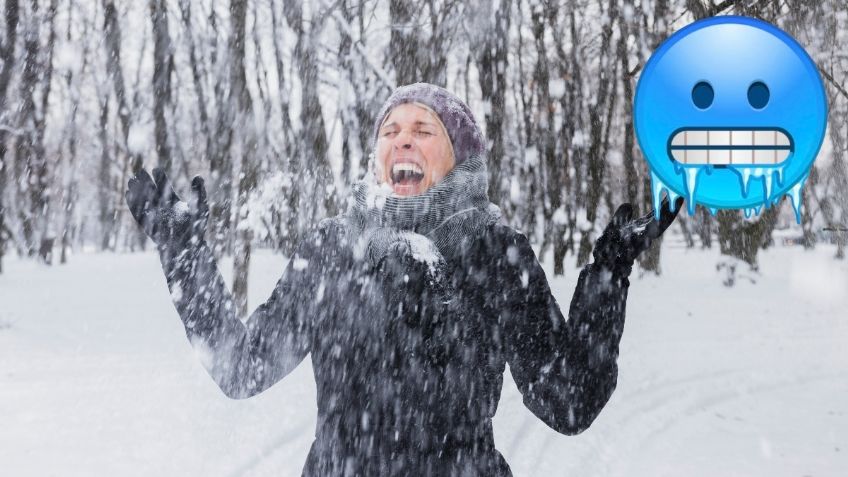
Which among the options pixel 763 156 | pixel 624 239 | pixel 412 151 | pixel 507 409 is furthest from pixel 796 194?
pixel 507 409

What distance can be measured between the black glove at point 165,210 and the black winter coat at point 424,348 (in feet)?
A: 0.13

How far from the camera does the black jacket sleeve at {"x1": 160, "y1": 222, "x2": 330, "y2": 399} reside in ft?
4.98

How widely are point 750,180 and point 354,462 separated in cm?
101

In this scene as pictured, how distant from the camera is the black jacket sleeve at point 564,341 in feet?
4.83

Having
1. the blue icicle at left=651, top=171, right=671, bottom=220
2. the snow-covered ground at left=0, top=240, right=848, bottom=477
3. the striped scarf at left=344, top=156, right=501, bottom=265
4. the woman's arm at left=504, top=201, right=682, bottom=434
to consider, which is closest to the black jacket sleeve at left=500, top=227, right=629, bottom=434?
the woman's arm at left=504, top=201, right=682, bottom=434

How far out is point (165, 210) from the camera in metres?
1.55

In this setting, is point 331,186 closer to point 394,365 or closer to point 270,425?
point 270,425

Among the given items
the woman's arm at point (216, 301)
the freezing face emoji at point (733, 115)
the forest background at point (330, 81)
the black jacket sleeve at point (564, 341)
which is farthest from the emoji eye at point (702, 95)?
the forest background at point (330, 81)

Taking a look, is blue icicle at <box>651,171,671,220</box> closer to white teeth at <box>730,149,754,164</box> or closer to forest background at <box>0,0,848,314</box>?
white teeth at <box>730,149,754,164</box>

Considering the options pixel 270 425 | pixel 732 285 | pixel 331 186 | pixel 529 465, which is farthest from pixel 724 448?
pixel 732 285

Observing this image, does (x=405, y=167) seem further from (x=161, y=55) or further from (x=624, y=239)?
(x=161, y=55)

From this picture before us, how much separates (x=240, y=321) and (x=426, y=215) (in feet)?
1.56

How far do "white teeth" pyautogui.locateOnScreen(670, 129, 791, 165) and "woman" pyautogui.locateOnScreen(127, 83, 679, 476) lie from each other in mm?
453

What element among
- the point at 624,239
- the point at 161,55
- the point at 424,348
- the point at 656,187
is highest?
the point at 161,55
